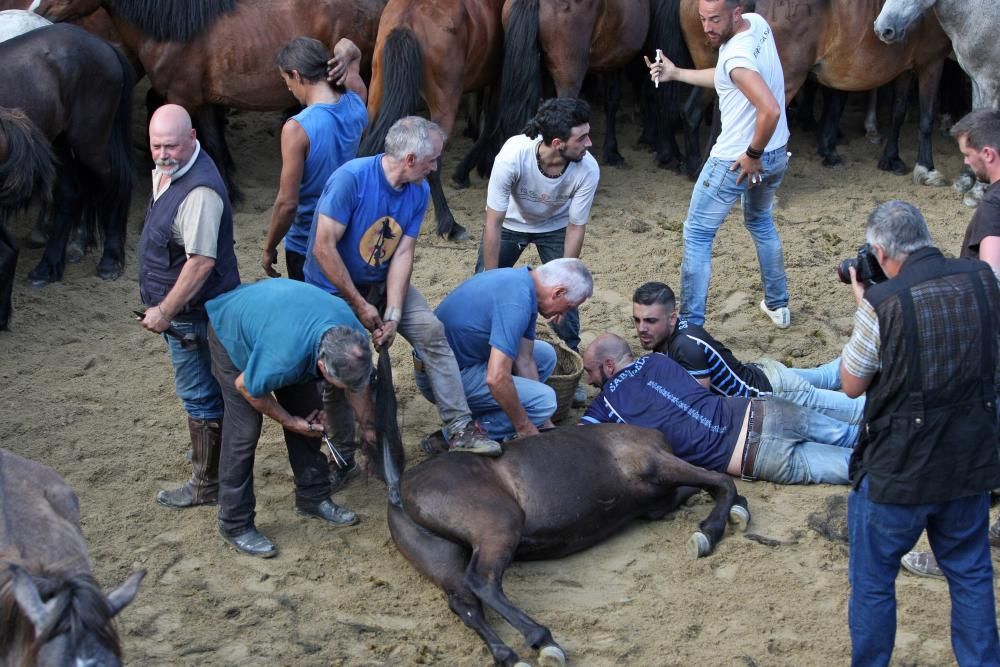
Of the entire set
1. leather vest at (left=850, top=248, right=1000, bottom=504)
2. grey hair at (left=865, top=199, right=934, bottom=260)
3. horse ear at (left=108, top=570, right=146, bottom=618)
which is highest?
grey hair at (left=865, top=199, right=934, bottom=260)

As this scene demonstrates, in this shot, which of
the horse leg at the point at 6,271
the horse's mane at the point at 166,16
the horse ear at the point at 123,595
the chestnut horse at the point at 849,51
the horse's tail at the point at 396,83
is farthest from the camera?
the chestnut horse at the point at 849,51

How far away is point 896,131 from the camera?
9.84 m

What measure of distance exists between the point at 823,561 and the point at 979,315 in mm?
1681

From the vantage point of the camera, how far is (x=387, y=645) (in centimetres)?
457

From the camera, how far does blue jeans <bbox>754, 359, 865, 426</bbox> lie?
6.03 m

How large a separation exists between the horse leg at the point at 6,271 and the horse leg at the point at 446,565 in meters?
3.44

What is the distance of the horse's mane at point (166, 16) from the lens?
8.61 meters

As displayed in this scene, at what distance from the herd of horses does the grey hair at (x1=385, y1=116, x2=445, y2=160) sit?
111cm

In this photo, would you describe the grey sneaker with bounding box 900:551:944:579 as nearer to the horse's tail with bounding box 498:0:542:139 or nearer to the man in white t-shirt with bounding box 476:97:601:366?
the man in white t-shirt with bounding box 476:97:601:366

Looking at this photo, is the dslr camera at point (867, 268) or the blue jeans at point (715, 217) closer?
the dslr camera at point (867, 268)

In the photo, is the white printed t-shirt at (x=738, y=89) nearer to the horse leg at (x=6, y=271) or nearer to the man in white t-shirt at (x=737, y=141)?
the man in white t-shirt at (x=737, y=141)

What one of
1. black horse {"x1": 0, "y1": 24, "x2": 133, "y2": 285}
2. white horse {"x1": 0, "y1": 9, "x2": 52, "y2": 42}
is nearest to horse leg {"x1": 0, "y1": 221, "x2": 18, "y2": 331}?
black horse {"x1": 0, "y1": 24, "x2": 133, "y2": 285}

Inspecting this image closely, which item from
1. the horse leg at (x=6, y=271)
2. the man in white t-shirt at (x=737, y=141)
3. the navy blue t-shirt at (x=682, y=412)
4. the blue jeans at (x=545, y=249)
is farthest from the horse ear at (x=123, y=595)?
the horse leg at (x=6, y=271)

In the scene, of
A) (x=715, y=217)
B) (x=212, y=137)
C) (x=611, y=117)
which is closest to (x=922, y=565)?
(x=715, y=217)
